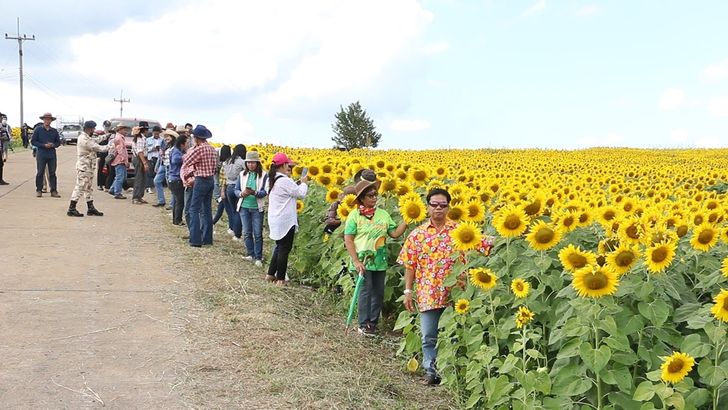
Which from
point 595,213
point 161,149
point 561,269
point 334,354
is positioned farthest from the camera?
point 161,149

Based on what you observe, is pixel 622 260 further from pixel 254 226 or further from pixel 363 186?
pixel 254 226

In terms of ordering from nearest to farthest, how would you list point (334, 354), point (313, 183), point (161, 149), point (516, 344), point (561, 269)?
point (516, 344) < point (561, 269) < point (334, 354) < point (313, 183) < point (161, 149)

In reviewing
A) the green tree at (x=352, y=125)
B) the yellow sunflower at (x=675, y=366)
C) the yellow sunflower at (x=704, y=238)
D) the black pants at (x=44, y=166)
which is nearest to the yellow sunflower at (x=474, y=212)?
the yellow sunflower at (x=704, y=238)

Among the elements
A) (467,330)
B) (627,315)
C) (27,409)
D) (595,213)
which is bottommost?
(27,409)

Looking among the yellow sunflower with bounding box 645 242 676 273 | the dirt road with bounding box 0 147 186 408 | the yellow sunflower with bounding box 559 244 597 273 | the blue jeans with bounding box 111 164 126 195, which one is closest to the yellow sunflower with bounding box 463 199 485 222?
the yellow sunflower with bounding box 559 244 597 273

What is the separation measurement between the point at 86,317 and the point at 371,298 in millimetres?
2808

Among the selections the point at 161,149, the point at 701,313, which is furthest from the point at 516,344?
the point at 161,149

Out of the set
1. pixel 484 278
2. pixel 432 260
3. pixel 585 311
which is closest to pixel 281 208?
pixel 432 260

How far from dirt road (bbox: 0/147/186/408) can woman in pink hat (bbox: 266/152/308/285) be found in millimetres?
1354

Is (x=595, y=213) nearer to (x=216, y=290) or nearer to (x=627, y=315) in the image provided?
(x=627, y=315)

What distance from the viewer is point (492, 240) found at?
221 inches

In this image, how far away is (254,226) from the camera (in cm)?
1064

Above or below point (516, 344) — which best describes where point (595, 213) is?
above

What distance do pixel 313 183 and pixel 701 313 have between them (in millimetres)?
7409
